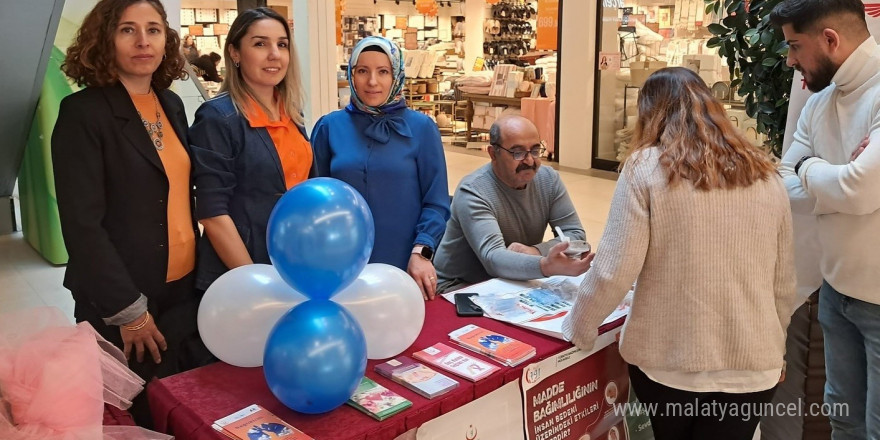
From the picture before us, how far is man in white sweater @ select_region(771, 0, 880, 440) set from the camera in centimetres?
193

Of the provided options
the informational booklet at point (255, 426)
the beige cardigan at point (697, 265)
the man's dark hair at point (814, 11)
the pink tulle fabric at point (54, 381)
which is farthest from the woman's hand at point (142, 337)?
the man's dark hair at point (814, 11)

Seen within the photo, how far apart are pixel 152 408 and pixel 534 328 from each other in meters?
1.02

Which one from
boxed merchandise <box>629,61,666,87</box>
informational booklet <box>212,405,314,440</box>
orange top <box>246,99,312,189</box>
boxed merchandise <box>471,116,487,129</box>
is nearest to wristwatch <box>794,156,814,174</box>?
orange top <box>246,99,312,189</box>

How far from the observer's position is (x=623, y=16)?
8312 mm

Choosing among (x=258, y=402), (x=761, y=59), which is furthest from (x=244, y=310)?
(x=761, y=59)

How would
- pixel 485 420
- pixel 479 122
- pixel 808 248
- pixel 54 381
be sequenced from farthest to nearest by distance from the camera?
pixel 479 122 → pixel 808 248 → pixel 485 420 → pixel 54 381

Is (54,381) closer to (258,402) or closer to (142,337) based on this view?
(258,402)

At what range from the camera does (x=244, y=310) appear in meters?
1.69

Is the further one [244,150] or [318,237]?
[244,150]

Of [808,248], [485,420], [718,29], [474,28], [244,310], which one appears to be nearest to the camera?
[244,310]

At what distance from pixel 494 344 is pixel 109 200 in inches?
43.6

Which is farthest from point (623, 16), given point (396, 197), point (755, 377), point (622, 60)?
point (755, 377)

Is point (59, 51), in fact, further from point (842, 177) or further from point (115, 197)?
point (842, 177)

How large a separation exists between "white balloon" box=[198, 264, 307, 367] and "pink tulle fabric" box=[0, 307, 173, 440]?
0.25m
